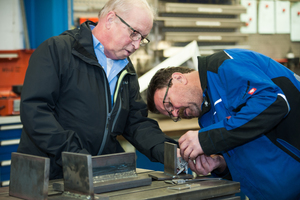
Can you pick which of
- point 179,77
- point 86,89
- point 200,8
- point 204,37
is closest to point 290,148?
point 179,77

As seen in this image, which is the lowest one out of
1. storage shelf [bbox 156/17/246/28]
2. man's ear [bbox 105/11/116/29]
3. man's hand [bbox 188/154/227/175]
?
man's hand [bbox 188/154/227/175]

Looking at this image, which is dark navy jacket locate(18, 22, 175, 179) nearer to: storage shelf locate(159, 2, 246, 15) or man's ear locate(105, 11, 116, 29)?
man's ear locate(105, 11, 116, 29)

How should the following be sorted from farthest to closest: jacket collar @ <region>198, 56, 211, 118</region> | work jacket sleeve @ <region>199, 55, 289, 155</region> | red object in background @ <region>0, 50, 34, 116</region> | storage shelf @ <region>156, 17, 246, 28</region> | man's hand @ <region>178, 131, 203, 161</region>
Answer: storage shelf @ <region>156, 17, 246, 28</region> < red object in background @ <region>0, 50, 34, 116</region> < jacket collar @ <region>198, 56, 211, 118</region> < man's hand @ <region>178, 131, 203, 161</region> < work jacket sleeve @ <region>199, 55, 289, 155</region>

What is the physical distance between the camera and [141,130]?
172cm

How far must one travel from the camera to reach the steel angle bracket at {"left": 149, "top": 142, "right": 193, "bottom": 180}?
4.56 feet

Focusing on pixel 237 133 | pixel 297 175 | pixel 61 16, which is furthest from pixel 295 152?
pixel 61 16

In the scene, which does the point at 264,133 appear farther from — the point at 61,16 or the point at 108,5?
the point at 61,16

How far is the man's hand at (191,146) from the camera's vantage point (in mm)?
1376

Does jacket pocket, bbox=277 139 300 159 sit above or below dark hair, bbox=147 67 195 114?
below

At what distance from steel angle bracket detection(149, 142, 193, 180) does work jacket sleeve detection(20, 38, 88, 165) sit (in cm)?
35

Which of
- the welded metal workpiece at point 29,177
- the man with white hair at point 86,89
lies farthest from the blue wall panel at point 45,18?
the welded metal workpiece at point 29,177

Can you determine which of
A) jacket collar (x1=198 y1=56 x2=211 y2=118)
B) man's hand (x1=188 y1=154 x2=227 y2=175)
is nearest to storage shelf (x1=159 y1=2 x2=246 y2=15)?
jacket collar (x1=198 y1=56 x2=211 y2=118)

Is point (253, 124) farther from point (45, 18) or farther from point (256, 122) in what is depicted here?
point (45, 18)

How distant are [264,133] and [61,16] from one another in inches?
94.3
